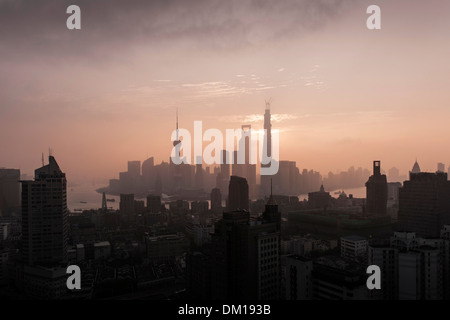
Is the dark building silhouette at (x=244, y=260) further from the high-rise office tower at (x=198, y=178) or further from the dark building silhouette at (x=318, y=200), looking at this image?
the high-rise office tower at (x=198, y=178)

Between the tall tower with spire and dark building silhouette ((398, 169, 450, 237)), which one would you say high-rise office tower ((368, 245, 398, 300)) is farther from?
the tall tower with spire

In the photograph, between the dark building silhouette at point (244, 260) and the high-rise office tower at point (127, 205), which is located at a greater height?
the dark building silhouette at point (244, 260)

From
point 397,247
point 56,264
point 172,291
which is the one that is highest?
point 397,247

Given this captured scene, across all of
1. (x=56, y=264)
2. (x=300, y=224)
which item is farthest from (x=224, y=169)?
(x=56, y=264)

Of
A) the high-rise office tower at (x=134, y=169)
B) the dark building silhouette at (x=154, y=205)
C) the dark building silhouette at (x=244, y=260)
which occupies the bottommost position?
the dark building silhouette at (x=154, y=205)

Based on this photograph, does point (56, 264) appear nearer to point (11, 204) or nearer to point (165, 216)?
point (165, 216)

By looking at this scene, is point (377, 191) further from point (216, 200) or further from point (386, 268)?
point (386, 268)

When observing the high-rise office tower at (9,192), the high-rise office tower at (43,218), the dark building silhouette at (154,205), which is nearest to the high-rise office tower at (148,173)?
the dark building silhouette at (154,205)
